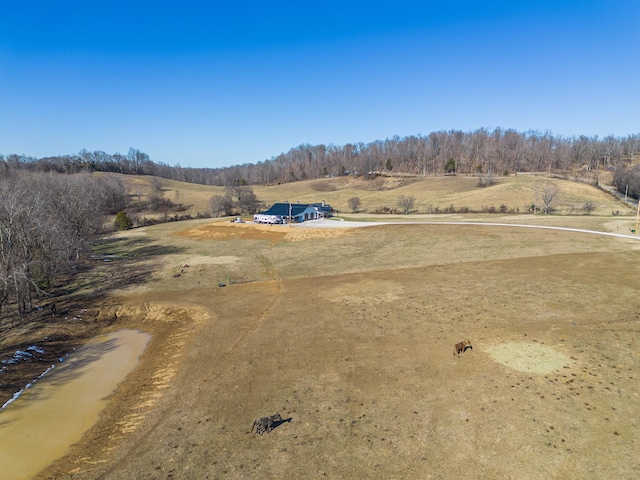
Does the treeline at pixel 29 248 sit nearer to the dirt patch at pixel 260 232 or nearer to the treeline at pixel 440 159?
the dirt patch at pixel 260 232

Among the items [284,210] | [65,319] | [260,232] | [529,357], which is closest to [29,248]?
[65,319]

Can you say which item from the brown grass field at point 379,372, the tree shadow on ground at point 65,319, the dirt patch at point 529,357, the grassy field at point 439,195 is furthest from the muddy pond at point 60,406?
the grassy field at point 439,195

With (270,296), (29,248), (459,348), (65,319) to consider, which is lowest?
(65,319)

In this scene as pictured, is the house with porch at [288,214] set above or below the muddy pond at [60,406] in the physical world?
above

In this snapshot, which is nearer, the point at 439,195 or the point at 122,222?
the point at 122,222

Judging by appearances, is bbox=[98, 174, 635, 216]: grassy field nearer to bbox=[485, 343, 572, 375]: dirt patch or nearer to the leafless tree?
the leafless tree

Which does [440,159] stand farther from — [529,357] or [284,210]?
[529,357]
